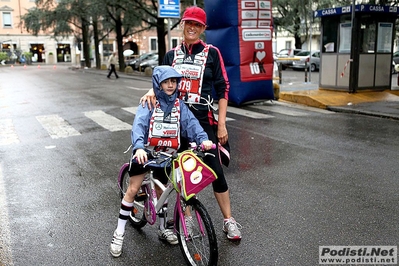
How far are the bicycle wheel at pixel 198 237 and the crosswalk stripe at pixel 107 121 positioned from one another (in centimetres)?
615

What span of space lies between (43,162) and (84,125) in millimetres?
3148

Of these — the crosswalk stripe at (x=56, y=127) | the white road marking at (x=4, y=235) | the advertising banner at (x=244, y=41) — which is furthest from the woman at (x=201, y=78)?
the advertising banner at (x=244, y=41)

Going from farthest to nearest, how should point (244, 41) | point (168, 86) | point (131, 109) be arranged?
point (244, 41)
point (131, 109)
point (168, 86)

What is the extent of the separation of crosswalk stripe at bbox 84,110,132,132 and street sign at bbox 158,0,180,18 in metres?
8.31

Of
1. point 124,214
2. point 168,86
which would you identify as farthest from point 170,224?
point 168,86

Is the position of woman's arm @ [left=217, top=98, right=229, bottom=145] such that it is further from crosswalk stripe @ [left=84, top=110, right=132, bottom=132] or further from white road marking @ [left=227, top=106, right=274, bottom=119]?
white road marking @ [left=227, top=106, right=274, bottom=119]

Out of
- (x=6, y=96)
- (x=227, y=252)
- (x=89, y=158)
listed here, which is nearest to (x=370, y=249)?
(x=227, y=252)

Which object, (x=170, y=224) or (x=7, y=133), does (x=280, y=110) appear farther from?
(x=170, y=224)

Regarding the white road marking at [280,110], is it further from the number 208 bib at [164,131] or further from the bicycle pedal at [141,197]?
the number 208 bib at [164,131]

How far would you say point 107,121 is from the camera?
1048 centimetres

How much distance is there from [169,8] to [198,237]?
16819 mm

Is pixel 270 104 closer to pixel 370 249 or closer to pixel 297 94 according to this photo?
pixel 297 94

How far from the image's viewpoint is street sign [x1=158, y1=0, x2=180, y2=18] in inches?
741

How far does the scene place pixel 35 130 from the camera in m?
9.56
